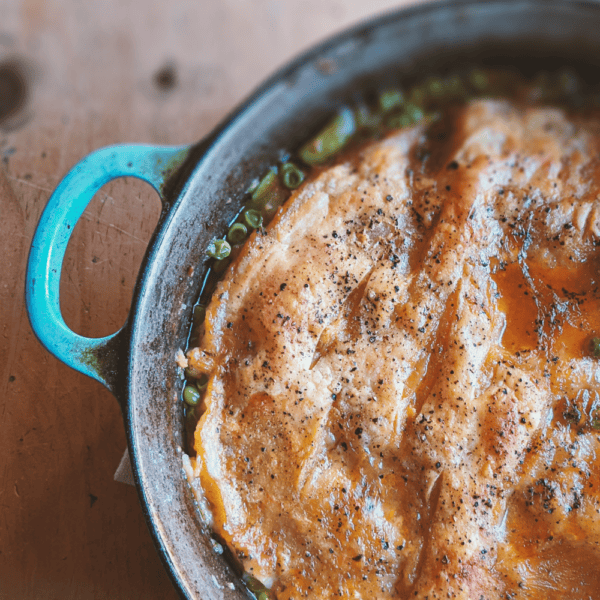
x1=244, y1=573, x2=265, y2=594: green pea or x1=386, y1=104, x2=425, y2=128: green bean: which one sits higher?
x1=386, y1=104, x2=425, y2=128: green bean

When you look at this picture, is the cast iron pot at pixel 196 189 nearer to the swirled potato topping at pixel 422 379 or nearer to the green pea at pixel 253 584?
the green pea at pixel 253 584

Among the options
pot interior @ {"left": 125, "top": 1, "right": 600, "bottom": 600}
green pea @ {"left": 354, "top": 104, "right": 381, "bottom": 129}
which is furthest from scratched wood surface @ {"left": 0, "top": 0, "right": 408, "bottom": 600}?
green pea @ {"left": 354, "top": 104, "right": 381, "bottom": 129}

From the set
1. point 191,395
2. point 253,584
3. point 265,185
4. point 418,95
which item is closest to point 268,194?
point 265,185

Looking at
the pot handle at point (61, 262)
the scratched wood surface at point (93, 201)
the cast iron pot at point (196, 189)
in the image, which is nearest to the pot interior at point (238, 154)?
the cast iron pot at point (196, 189)

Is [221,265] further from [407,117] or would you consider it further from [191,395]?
[407,117]

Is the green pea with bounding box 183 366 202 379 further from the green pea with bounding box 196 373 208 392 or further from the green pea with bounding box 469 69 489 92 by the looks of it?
the green pea with bounding box 469 69 489 92

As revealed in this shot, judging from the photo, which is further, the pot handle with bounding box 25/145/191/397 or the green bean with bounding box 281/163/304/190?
the green bean with bounding box 281/163/304/190

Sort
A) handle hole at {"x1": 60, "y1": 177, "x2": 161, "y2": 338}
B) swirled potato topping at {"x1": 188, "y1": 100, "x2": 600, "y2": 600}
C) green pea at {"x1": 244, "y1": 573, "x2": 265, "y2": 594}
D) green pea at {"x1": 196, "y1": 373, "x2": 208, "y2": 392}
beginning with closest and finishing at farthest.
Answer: swirled potato topping at {"x1": 188, "y1": 100, "x2": 600, "y2": 600} → green pea at {"x1": 244, "y1": 573, "x2": 265, "y2": 594} → green pea at {"x1": 196, "y1": 373, "x2": 208, "y2": 392} → handle hole at {"x1": 60, "y1": 177, "x2": 161, "y2": 338}
